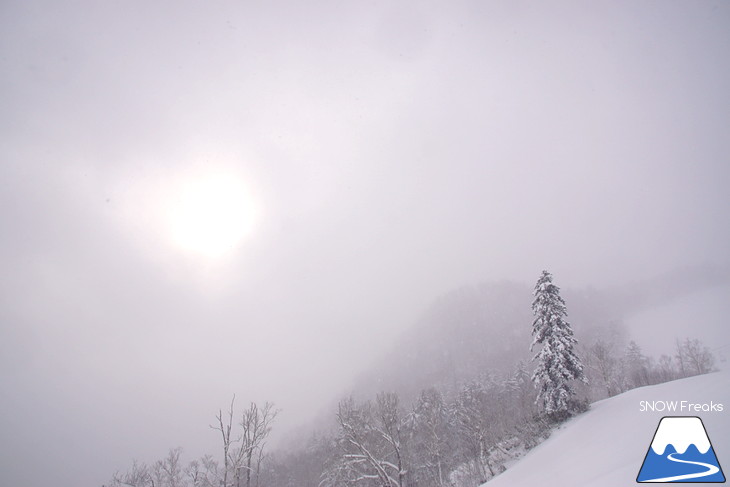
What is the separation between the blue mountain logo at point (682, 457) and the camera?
229 inches

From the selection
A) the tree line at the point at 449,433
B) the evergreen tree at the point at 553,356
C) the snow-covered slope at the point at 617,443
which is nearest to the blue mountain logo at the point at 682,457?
the snow-covered slope at the point at 617,443

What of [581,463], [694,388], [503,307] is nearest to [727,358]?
[694,388]

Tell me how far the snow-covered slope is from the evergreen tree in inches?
219

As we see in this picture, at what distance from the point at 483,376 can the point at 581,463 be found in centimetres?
8344

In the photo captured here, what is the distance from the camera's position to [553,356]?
2400 cm

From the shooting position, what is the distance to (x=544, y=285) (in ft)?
86.1

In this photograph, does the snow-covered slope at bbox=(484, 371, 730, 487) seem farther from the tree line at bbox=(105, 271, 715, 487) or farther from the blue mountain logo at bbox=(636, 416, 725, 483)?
the tree line at bbox=(105, 271, 715, 487)

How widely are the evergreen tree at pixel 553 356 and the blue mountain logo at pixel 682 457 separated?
1792 cm

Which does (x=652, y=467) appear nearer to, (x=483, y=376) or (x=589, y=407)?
(x=589, y=407)

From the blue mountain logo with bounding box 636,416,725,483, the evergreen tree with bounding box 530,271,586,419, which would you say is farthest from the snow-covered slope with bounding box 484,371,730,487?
the evergreen tree with bounding box 530,271,586,419

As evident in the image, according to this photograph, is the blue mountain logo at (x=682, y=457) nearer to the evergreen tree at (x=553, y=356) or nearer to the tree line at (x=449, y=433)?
the tree line at (x=449, y=433)

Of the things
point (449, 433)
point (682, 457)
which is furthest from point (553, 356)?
point (449, 433)

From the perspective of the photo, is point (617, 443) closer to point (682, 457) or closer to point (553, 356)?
point (682, 457)

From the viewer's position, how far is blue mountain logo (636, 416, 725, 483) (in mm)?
5805
